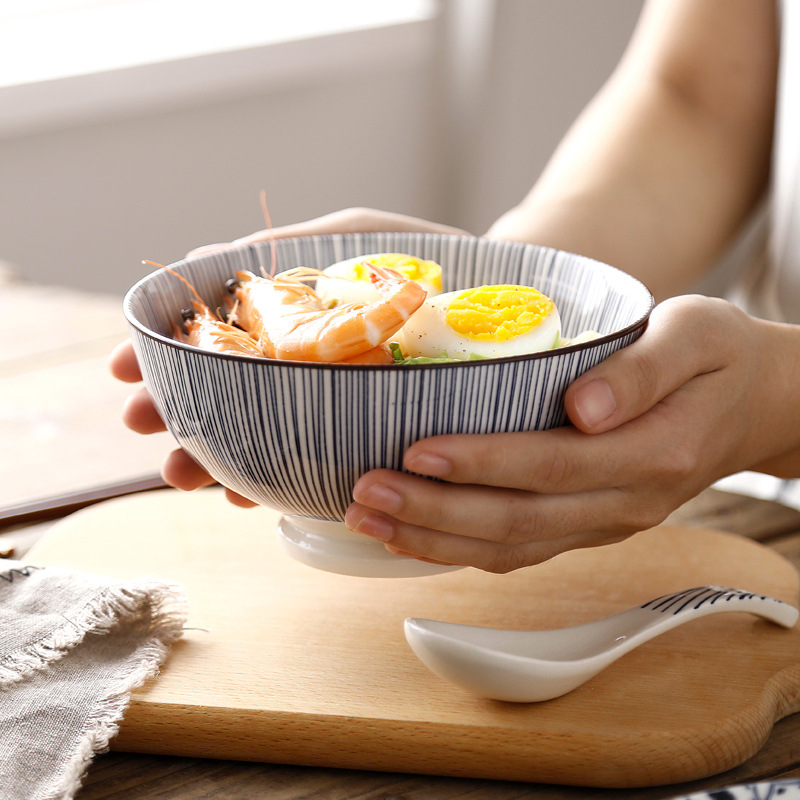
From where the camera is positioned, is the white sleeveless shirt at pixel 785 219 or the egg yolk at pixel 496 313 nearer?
the egg yolk at pixel 496 313

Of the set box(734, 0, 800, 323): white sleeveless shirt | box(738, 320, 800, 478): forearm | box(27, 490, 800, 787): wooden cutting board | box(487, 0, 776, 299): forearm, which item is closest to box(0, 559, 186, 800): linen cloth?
box(27, 490, 800, 787): wooden cutting board

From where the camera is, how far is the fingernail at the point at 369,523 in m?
0.56

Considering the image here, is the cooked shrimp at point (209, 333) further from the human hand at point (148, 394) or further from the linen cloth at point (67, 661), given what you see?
the linen cloth at point (67, 661)

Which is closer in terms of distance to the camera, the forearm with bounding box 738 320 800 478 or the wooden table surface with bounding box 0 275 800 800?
the wooden table surface with bounding box 0 275 800 800

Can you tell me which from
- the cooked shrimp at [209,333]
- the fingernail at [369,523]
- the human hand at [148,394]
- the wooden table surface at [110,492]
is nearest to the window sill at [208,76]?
the wooden table surface at [110,492]

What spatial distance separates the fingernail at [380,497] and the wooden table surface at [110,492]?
18 cm

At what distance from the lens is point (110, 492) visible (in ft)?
2.91

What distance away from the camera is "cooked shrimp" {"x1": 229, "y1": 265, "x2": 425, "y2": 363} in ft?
1.91

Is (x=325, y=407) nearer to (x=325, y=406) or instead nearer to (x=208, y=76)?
(x=325, y=406)

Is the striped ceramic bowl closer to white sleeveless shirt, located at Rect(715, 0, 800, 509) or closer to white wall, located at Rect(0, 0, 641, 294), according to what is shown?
white sleeveless shirt, located at Rect(715, 0, 800, 509)

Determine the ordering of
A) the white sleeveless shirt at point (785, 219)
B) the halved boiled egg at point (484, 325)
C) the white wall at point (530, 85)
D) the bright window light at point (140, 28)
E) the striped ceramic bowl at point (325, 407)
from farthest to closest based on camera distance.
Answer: the white wall at point (530, 85) → the bright window light at point (140, 28) → the white sleeveless shirt at point (785, 219) → the halved boiled egg at point (484, 325) → the striped ceramic bowl at point (325, 407)

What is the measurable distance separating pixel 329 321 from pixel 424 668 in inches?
10.1

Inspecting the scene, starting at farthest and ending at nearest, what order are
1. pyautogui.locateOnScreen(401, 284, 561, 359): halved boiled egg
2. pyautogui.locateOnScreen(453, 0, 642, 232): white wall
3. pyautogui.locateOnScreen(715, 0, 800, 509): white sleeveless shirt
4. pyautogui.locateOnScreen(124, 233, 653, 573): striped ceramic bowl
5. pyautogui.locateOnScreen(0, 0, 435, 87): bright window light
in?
pyautogui.locateOnScreen(453, 0, 642, 232): white wall → pyautogui.locateOnScreen(0, 0, 435, 87): bright window light → pyautogui.locateOnScreen(715, 0, 800, 509): white sleeveless shirt → pyautogui.locateOnScreen(401, 284, 561, 359): halved boiled egg → pyautogui.locateOnScreen(124, 233, 653, 573): striped ceramic bowl

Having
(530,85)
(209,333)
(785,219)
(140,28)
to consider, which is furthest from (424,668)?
(530,85)
